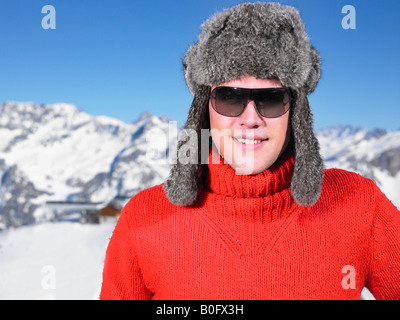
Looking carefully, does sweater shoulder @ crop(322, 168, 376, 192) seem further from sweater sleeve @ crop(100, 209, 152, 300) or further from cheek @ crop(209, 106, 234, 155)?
sweater sleeve @ crop(100, 209, 152, 300)

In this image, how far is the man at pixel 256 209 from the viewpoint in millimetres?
2500

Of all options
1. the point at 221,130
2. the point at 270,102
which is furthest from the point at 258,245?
the point at 270,102

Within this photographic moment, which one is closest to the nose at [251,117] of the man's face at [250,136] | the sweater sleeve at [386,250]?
the man's face at [250,136]

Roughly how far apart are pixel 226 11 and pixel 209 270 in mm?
1828

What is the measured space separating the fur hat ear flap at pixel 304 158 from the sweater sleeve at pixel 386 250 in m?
0.50

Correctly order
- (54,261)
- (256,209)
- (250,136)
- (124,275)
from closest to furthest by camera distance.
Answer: (250,136), (256,209), (124,275), (54,261)

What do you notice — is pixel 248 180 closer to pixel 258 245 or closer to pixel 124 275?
pixel 258 245

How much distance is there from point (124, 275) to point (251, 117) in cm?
148

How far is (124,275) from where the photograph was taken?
2695 mm

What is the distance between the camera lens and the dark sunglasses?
248 centimetres

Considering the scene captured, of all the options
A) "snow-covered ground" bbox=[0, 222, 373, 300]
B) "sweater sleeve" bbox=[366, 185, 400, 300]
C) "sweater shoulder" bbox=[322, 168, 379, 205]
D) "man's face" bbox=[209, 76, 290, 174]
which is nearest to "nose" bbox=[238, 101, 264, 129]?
"man's face" bbox=[209, 76, 290, 174]

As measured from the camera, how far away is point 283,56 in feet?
8.25

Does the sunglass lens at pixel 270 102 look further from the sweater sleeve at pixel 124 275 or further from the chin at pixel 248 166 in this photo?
the sweater sleeve at pixel 124 275

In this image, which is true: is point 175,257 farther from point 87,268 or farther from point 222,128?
point 87,268
